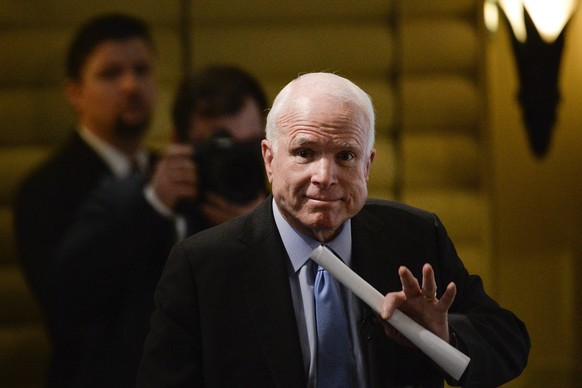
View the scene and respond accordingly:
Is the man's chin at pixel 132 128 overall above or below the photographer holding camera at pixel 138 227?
above

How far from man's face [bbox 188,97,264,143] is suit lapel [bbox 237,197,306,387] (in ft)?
3.55

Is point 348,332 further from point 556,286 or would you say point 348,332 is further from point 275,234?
point 556,286

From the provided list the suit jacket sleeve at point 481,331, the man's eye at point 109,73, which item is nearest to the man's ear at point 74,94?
the man's eye at point 109,73

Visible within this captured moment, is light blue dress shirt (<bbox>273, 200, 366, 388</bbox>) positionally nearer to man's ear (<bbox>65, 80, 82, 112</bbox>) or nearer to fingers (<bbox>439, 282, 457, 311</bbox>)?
fingers (<bbox>439, 282, 457, 311</bbox>)

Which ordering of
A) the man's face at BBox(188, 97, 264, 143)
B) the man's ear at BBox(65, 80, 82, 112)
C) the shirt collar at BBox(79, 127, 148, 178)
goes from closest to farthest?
the man's face at BBox(188, 97, 264, 143) < the shirt collar at BBox(79, 127, 148, 178) < the man's ear at BBox(65, 80, 82, 112)

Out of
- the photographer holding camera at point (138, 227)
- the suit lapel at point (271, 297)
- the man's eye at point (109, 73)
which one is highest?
the man's eye at point (109, 73)

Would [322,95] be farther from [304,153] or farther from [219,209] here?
[219,209]

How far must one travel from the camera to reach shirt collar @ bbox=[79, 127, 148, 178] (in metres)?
2.69

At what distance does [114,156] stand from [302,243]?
143cm

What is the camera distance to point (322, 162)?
128 centimetres

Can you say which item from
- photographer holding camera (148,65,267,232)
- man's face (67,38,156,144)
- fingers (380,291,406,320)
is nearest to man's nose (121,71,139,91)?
man's face (67,38,156,144)

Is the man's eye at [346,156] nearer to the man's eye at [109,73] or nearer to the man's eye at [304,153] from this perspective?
the man's eye at [304,153]

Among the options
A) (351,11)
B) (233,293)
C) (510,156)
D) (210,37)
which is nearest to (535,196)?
(510,156)

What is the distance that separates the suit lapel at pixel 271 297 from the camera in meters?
1.32
